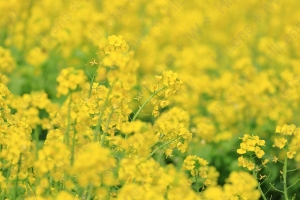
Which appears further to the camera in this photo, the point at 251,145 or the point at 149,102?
the point at 149,102

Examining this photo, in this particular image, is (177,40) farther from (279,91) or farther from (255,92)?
(255,92)

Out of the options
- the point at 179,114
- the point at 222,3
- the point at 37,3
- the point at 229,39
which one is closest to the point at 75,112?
the point at 179,114

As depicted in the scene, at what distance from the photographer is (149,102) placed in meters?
5.56

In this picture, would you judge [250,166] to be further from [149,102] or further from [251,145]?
[149,102]

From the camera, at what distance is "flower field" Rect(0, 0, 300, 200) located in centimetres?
268

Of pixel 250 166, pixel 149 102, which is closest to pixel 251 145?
pixel 250 166

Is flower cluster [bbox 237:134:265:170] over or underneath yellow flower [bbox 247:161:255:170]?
over

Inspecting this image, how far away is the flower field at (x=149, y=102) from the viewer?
2.68m

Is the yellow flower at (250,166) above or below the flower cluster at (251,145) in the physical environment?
below

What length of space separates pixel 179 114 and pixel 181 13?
594 cm

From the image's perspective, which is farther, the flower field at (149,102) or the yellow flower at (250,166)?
the yellow flower at (250,166)

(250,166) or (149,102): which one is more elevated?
(149,102)

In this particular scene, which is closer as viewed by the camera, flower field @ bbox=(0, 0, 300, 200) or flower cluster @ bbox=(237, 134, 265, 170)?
flower field @ bbox=(0, 0, 300, 200)

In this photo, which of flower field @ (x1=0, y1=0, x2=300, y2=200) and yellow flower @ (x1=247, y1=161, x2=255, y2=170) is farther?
yellow flower @ (x1=247, y1=161, x2=255, y2=170)
